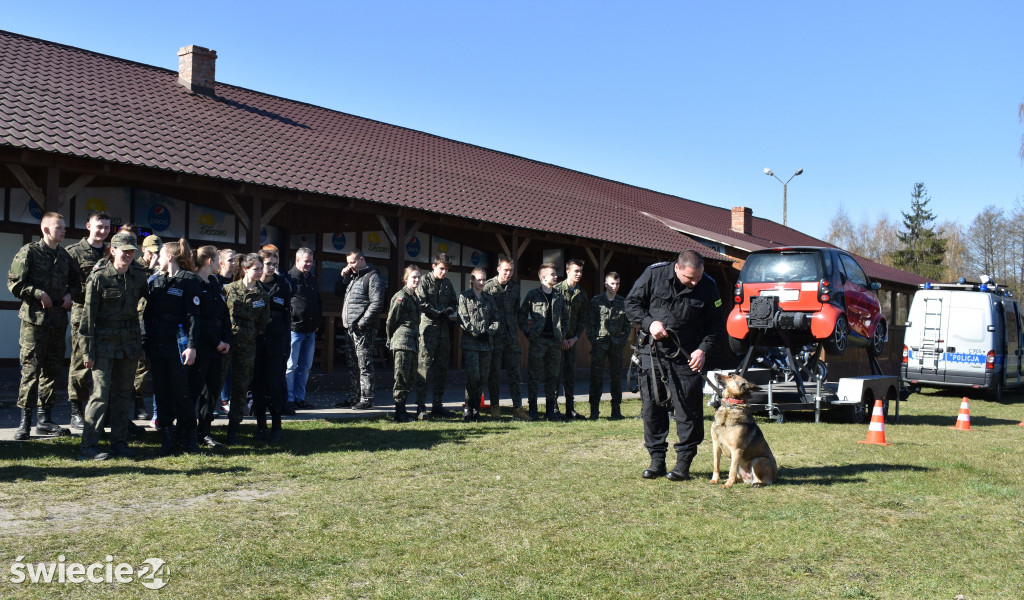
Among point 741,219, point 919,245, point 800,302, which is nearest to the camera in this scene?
point 800,302

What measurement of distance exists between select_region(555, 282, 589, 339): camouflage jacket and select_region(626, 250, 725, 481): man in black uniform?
3845 mm

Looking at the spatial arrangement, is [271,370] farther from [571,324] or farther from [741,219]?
[741,219]

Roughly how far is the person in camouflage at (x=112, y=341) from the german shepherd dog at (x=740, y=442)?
15.9ft

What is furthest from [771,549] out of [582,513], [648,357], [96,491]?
[96,491]

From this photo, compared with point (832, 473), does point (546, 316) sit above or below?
above

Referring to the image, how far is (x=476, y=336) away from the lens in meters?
10.4

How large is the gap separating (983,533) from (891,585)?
1549 millimetres

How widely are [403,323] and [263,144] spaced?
6822mm

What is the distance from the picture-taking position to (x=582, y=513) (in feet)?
18.0

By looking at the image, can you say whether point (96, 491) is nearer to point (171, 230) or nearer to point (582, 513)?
point (582, 513)

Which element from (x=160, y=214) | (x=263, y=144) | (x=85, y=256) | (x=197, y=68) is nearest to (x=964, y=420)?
(x=85, y=256)

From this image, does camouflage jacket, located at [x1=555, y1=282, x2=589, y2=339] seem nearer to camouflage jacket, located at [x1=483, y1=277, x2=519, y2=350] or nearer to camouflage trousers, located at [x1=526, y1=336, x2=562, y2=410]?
camouflage trousers, located at [x1=526, y1=336, x2=562, y2=410]

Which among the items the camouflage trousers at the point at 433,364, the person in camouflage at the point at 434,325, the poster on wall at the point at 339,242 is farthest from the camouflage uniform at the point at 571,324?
the poster on wall at the point at 339,242

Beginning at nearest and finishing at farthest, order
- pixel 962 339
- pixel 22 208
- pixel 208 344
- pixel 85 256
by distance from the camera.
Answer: pixel 208 344, pixel 85 256, pixel 22 208, pixel 962 339
